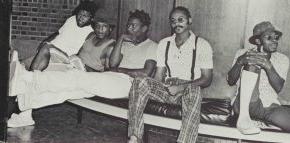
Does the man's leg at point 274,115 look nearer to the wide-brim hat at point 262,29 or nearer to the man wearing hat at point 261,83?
the man wearing hat at point 261,83

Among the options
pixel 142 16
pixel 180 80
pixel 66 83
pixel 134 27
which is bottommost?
pixel 66 83

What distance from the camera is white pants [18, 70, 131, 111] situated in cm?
447

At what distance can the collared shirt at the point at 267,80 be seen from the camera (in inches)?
153

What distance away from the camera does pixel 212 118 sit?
3.93 metres

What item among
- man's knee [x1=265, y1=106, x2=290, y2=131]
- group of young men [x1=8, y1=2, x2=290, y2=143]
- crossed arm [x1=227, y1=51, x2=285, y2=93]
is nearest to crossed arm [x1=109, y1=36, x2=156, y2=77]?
group of young men [x1=8, y1=2, x2=290, y2=143]

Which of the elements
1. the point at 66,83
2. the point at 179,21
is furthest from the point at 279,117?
the point at 66,83

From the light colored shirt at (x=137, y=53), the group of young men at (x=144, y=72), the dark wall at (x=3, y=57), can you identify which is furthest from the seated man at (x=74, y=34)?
the dark wall at (x=3, y=57)

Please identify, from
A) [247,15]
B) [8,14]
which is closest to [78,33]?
[8,14]

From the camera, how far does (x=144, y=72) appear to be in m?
4.66

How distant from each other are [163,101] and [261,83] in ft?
3.11

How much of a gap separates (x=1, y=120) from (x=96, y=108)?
1037 mm

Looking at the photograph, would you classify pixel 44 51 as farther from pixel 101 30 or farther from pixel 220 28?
pixel 220 28

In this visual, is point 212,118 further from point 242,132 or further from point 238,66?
point 238,66

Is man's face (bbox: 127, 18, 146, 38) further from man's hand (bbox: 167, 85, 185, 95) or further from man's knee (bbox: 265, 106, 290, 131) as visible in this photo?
man's knee (bbox: 265, 106, 290, 131)
